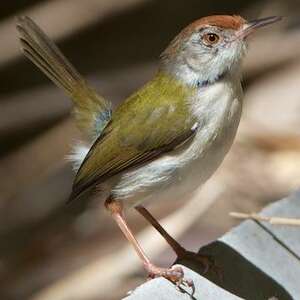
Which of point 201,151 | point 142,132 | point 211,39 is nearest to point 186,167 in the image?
point 201,151

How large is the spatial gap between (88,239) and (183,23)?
224 cm

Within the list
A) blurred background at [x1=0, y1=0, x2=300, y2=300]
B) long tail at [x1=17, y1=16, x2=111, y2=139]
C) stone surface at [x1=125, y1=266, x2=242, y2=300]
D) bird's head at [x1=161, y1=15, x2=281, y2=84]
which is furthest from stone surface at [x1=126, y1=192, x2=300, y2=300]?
blurred background at [x1=0, y1=0, x2=300, y2=300]

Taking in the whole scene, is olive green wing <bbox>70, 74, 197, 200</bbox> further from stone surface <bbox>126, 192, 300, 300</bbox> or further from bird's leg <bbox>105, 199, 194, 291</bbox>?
stone surface <bbox>126, 192, 300, 300</bbox>

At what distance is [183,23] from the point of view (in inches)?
282

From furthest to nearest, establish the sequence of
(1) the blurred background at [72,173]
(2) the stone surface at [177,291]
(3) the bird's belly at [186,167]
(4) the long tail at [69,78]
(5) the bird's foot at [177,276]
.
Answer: (1) the blurred background at [72,173] → (4) the long tail at [69,78] → (3) the bird's belly at [186,167] → (5) the bird's foot at [177,276] → (2) the stone surface at [177,291]

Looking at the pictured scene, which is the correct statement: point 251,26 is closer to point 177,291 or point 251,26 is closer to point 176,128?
point 176,128

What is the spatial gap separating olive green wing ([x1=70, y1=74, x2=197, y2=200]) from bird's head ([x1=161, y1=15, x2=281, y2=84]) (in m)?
0.07

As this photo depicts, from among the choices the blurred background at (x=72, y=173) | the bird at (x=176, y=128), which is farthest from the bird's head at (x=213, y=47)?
the blurred background at (x=72, y=173)

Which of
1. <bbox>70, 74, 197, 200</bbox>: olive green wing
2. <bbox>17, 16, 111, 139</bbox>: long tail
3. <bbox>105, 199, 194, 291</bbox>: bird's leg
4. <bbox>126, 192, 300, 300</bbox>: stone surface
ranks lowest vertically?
<bbox>126, 192, 300, 300</bbox>: stone surface

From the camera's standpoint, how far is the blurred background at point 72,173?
16.6ft

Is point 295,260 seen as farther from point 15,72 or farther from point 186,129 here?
point 15,72

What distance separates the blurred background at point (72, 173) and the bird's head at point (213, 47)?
1475 mm

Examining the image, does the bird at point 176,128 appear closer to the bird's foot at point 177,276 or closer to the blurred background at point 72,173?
the bird's foot at point 177,276

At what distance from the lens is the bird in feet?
11.0
